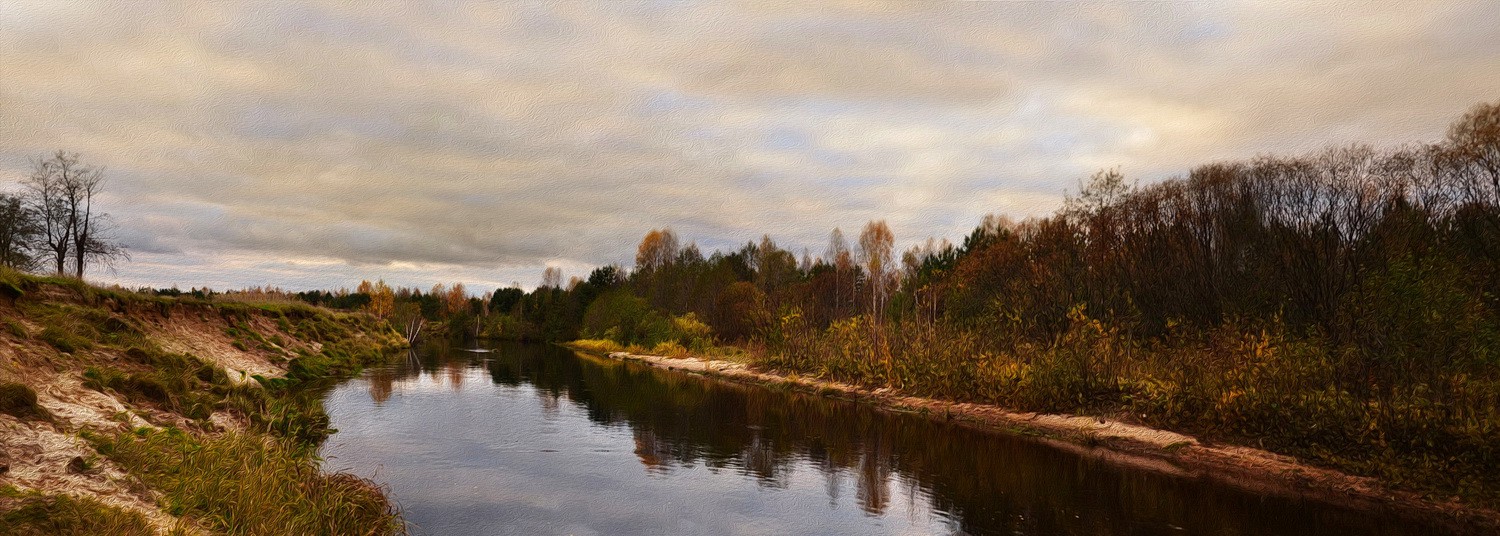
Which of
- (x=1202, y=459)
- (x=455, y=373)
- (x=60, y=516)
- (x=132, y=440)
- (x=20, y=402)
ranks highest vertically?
(x=20, y=402)

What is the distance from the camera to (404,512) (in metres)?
13.2

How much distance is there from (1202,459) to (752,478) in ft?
39.0

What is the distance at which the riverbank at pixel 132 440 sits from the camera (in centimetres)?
876

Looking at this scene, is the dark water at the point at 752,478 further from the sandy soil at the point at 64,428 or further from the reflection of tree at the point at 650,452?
the sandy soil at the point at 64,428

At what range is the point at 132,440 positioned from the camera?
1088 cm

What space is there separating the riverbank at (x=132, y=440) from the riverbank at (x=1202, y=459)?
1847 centimetres

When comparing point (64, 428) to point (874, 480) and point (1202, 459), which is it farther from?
point (1202, 459)

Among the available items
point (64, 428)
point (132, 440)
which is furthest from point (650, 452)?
point (64, 428)

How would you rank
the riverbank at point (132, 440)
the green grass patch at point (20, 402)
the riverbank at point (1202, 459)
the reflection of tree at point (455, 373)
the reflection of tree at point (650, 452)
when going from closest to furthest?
1. the riverbank at point (132, 440)
2. the green grass patch at point (20, 402)
3. the riverbank at point (1202, 459)
4. the reflection of tree at point (650, 452)
5. the reflection of tree at point (455, 373)

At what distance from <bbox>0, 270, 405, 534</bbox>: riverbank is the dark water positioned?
7.22 feet

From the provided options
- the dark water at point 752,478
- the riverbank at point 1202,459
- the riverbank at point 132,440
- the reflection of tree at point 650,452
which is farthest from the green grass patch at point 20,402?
the riverbank at point 1202,459

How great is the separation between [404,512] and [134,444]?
427cm

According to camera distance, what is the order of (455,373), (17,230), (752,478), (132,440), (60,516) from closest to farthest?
(60,516)
(132,440)
(752,478)
(17,230)
(455,373)

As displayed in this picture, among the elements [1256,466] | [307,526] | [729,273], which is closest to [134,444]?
[307,526]
